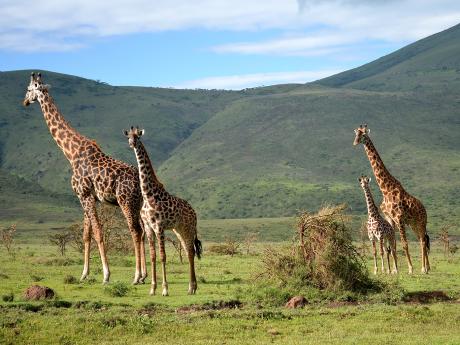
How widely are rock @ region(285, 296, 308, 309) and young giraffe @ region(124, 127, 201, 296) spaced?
2463mm

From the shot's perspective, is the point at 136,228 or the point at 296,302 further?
the point at 136,228

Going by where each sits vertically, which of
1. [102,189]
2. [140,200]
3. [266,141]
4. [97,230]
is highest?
[266,141]

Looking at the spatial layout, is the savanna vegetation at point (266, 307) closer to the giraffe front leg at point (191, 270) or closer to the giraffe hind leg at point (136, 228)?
the giraffe front leg at point (191, 270)

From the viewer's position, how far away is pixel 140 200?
69.5 ft

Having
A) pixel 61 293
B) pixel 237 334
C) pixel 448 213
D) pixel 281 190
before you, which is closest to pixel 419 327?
pixel 237 334

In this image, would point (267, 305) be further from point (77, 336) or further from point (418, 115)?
point (418, 115)

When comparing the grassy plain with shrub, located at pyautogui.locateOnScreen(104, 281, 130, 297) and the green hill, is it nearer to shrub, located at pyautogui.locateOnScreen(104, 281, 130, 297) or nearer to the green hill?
shrub, located at pyautogui.locateOnScreen(104, 281, 130, 297)

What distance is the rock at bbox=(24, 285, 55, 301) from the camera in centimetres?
Result: 1800

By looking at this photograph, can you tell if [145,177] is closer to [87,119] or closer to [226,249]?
[226,249]

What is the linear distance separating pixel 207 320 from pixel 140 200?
5881 mm

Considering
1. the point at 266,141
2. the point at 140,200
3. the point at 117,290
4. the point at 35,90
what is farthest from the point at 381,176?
the point at 266,141

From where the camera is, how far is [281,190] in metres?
99.4

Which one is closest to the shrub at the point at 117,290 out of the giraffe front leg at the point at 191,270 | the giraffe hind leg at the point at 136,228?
the giraffe front leg at the point at 191,270

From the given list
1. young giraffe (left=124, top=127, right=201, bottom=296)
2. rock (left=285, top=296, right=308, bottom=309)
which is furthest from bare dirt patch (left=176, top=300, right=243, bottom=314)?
young giraffe (left=124, top=127, right=201, bottom=296)
